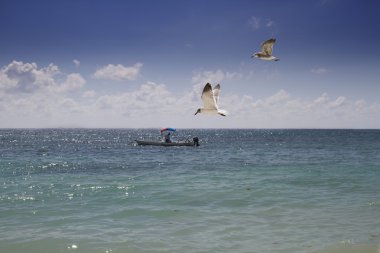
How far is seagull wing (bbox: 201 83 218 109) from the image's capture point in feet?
36.1

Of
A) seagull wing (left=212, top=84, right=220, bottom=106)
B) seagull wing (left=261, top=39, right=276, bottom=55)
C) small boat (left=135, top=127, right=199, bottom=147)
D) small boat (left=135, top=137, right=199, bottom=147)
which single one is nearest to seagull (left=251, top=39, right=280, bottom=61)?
seagull wing (left=261, top=39, right=276, bottom=55)

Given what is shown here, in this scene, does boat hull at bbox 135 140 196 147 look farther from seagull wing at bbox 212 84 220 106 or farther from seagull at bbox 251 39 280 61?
seagull wing at bbox 212 84 220 106

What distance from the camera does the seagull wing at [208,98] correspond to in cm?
1100

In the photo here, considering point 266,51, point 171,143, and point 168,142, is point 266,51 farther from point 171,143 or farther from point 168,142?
point 168,142

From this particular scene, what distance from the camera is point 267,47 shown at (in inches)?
500

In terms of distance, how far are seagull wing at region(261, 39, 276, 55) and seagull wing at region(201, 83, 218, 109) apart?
258 cm

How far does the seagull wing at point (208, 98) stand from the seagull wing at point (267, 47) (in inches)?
102

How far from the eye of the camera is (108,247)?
12.6 m

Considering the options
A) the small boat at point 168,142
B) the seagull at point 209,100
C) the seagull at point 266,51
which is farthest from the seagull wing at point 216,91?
the small boat at point 168,142

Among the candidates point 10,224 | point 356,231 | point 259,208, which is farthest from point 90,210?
point 356,231

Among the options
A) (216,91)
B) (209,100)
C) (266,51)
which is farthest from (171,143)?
(209,100)

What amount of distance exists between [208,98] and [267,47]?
2879mm

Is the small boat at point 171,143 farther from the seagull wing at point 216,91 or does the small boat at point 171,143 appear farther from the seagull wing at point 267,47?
the seagull wing at point 216,91

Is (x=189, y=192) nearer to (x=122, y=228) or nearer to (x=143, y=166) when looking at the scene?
(x=122, y=228)
